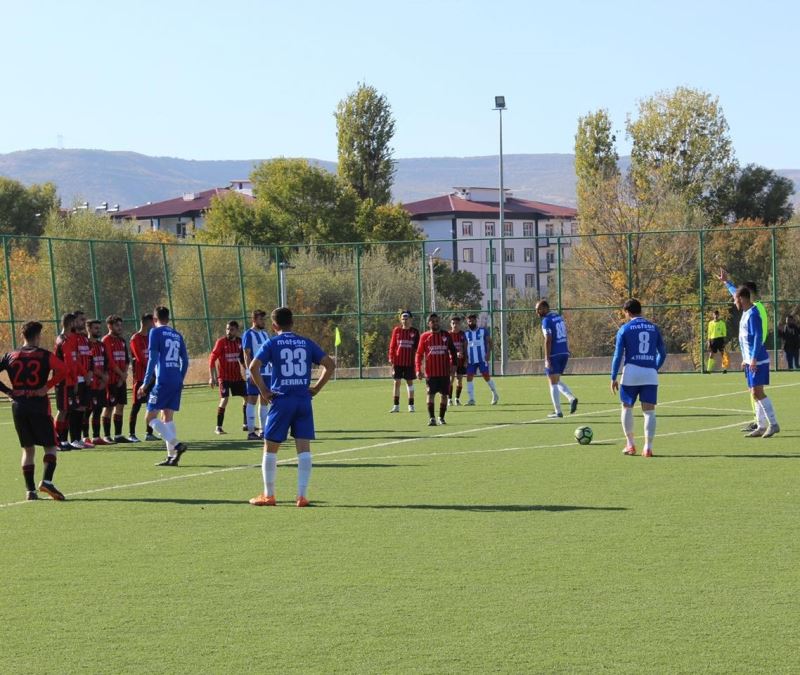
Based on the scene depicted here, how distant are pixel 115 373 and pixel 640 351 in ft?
28.3

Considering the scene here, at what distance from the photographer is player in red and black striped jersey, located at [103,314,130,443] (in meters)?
20.0

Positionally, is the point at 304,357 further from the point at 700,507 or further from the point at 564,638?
the point at 564,638

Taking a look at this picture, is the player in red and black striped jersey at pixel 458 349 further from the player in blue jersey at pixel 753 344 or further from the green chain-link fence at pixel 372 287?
the green chain-link fence at pixel 372 287

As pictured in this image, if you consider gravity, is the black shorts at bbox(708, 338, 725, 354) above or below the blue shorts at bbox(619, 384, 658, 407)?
below

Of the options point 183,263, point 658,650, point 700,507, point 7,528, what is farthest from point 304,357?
point 183,263

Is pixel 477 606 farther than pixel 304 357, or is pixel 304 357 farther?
pixel 304 357

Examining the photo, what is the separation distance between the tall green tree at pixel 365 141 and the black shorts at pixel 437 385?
69286 mm

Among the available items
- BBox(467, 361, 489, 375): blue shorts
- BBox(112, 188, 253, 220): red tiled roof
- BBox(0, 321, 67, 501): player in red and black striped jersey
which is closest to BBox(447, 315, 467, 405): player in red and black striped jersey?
BBox(467, 361, 489, 375): blue shorts

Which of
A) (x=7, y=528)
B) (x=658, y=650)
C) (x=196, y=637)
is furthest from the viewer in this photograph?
(x=7, y=528)

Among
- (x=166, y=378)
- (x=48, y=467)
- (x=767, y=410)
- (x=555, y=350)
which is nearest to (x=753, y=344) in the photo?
(x=767, y=410)

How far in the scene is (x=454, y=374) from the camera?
2819cm

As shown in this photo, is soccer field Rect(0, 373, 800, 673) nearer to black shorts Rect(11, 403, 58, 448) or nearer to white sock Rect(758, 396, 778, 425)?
black shorts Rect(11, 403, 58, 448)

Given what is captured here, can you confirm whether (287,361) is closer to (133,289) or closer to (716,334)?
(133,289)

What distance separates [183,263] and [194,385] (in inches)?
258
